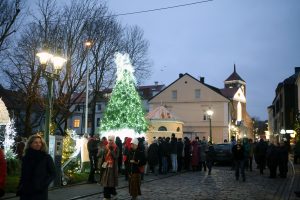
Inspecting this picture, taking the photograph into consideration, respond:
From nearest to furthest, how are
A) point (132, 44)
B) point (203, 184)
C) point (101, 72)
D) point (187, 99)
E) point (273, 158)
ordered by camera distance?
point (203, 184) < point (273, 158) < point (101, 72) < point (132, 44) < point (187, 99)

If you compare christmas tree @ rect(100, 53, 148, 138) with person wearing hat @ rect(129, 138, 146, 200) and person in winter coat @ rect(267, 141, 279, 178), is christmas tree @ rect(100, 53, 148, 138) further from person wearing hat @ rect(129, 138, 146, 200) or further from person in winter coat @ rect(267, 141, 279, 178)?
person wearing hat @ rect(129, 138, 146, 200)

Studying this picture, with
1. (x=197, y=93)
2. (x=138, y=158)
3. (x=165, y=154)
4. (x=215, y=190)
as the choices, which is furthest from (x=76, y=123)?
(x=138, y=158)

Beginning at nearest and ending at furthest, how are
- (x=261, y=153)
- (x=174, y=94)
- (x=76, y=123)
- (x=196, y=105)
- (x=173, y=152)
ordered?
1. (x=261, y=153)
2. (x=173, y=152)
3. (x=196, y=105)
4. (x=174, y=94)
5. (x=76, y=123)

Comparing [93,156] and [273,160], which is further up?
[93,156]

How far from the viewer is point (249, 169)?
26.9 metres

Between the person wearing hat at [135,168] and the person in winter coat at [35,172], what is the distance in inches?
243

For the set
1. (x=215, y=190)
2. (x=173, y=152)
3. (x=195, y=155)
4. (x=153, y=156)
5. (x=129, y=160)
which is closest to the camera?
(x=129, y=160)

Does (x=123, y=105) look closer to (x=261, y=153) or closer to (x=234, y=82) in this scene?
(x=261, y=153)

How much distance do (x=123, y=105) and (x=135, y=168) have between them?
1568 cm

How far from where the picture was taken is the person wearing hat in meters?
12.8

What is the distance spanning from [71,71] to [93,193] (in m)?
16.9

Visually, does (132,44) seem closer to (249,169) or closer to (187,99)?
(249,169)

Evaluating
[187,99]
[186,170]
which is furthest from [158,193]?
[187,99]

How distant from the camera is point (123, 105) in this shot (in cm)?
2867
